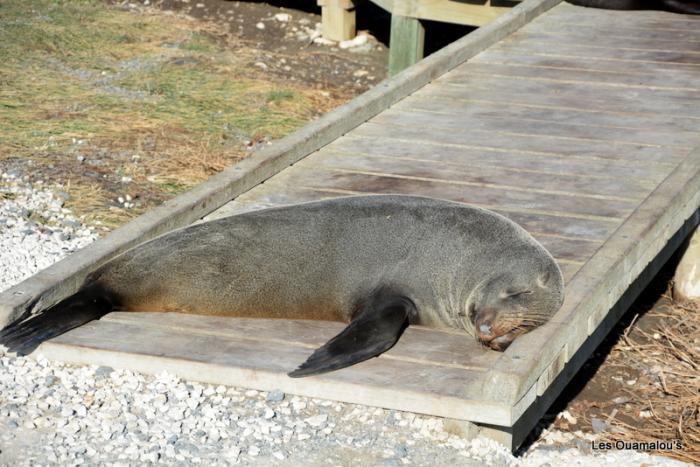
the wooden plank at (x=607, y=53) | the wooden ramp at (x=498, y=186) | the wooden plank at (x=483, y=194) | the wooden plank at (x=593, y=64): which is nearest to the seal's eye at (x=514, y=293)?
the wooden ramp at (x=498, y=186)

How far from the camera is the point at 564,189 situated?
5137mm

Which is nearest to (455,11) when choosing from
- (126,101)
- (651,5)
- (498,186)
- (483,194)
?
(651,5)

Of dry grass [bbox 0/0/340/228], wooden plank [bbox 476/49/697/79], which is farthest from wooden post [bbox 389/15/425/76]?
wooden plank [bbox 476/49/697/79]

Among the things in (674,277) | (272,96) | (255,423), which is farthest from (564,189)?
(272,96)

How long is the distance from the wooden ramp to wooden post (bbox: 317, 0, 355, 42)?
7.54 ft

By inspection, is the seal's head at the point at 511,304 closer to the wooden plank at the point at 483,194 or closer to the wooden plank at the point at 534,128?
the wooden plank at the point at 483,194

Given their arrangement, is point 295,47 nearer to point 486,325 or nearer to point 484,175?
point 484,175

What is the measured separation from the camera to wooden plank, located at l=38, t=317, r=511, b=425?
3455 mm

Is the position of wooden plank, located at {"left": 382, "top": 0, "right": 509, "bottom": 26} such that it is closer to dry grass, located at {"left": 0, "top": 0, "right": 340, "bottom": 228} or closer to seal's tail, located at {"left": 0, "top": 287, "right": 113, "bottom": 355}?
dry grass, located at {"left": 0, "top": 0, "right": 340, "bottom": 228}

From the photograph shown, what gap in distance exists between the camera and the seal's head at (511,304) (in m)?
3.76

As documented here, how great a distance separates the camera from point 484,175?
5340mm

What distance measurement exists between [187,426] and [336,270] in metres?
0.83

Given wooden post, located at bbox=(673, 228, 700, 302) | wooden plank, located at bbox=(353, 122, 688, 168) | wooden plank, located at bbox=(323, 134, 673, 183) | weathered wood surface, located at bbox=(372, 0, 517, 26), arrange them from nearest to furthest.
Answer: wooden plank, located at bbox=(323, 134, 673, 183) < wooden plank, located at bbox=(353, 122, 688, 168) < wooden post, located at bbox=(673, 228, 700, 302) < weathered wood surface, located at bbox=(372, 0, 517, 26)

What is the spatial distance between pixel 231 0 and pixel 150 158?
4.72m
